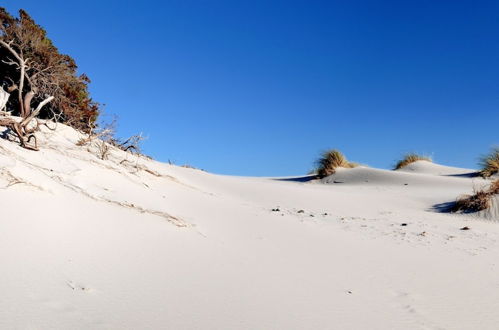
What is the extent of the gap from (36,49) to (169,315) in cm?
847

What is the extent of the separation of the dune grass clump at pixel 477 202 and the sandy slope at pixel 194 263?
185 cm

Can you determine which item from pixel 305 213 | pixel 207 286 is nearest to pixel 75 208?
pixel 207 286

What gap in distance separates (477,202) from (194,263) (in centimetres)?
598

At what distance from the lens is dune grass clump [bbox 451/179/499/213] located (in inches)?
262

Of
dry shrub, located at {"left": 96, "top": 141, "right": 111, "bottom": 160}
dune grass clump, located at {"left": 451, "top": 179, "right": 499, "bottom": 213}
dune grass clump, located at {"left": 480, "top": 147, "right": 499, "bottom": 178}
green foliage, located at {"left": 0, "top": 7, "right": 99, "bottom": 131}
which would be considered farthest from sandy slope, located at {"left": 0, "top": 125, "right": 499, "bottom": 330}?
dune grass clump, located at {"left": 480, "top": 147, "right": 499, "bottom": 178}

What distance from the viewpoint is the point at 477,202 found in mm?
6738

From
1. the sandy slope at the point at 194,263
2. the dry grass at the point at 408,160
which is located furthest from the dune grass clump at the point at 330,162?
the sandy slope at the point at 194,263

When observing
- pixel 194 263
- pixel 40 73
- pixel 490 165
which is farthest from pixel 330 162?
pixel 194 263

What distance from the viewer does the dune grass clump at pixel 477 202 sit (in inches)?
262

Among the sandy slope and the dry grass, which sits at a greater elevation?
the dry grass

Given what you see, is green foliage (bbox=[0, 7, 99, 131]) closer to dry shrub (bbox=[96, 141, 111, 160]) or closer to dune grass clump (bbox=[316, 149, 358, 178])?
A: dry shrub (bbox=[96, 141, 111, 160])

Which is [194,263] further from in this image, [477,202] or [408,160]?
[408,160]

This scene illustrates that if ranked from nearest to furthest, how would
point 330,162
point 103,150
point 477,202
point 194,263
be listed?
point 194,263 → point 103,150 → point 477,202 → point 330,162

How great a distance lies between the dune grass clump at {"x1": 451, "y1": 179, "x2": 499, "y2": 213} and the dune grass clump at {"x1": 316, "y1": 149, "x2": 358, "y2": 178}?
20.2 feet
